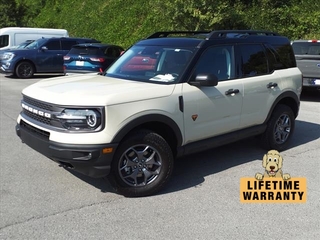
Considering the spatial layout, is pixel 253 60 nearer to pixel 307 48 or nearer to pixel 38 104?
pixel 38 104

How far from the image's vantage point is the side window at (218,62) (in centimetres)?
451

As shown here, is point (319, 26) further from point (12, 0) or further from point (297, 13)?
point (12, 0)

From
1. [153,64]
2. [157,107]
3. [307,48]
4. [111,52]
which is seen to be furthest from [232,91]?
[111,52]

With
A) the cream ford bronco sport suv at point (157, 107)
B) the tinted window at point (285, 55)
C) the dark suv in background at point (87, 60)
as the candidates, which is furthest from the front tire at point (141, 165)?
the dark suv in background at point (87, 60)

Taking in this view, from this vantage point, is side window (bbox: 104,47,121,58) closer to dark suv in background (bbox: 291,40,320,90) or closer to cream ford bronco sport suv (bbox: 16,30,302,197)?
dark suv in background (bbox: 291,40,320,90)

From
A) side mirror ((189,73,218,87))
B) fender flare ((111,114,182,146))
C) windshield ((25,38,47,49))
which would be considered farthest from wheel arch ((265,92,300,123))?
windshield ((25,38,47,49))

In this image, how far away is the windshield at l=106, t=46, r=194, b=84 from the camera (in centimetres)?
443

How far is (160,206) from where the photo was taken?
3.82m

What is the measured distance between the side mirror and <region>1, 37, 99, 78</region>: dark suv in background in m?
12.0

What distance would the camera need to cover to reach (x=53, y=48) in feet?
50.3

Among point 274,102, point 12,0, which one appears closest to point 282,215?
point 274,102

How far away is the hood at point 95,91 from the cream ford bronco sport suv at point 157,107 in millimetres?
11

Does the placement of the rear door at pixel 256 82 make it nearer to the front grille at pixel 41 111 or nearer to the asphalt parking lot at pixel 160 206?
the asphalt parking lot at pixel 160 206

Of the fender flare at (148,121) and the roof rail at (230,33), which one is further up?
the roof rail at (230,33)
